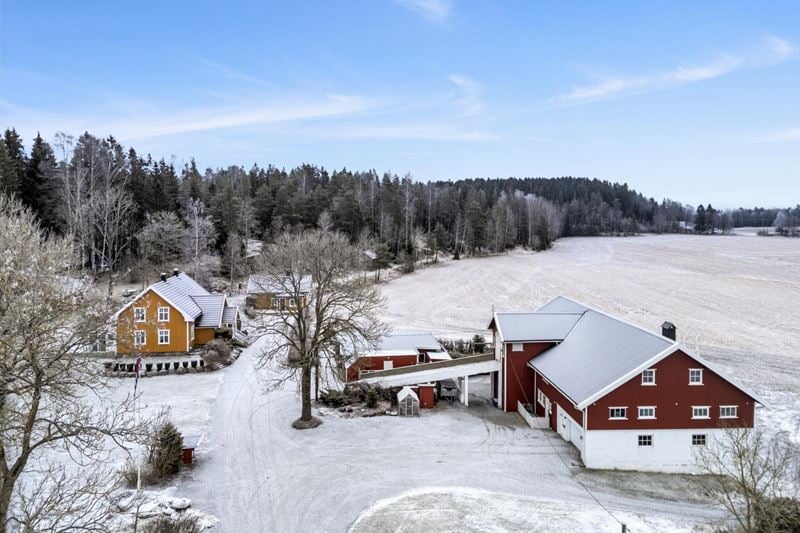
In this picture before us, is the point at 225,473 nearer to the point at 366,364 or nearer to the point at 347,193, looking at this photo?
the point at 366,364

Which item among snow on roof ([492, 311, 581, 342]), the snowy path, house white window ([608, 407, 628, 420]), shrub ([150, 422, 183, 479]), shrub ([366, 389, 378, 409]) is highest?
snow on roof ([492, 311, 581, 342])

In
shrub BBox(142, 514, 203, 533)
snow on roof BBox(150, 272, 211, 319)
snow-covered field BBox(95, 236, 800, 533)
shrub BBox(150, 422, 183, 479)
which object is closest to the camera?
shrub BBox(142, 514, 203, 533)

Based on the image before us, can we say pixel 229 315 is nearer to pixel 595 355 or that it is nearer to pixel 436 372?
pixel 436 372

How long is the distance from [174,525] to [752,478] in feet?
57.9

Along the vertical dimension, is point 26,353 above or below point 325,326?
above

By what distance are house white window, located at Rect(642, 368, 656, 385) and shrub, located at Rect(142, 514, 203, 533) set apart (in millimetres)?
19850

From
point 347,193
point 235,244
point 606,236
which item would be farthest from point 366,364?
point 606,236

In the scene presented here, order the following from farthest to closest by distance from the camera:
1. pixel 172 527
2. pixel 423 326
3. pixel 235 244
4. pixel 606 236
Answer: pixel 606 236, pixel 235 244, pixel 423 326, pixel 172 527

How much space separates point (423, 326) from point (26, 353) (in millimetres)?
43617

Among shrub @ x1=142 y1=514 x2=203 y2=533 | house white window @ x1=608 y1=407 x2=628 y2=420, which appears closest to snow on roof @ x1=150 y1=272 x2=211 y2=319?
shrub @ x1=142 y1=514 x2=203 y2=533

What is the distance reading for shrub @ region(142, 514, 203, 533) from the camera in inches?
645

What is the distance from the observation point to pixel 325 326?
31562 mm

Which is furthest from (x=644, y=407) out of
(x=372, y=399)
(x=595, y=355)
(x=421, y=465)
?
(x=372, y=399)

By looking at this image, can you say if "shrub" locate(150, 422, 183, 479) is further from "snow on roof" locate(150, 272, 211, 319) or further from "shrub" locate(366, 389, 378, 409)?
"snow on roof" locate(150, 272, 211, 319)
